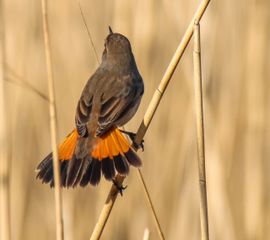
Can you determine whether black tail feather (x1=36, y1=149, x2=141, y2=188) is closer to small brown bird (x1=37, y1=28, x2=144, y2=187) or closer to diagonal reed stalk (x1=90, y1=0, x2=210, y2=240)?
small brown bird (x1=37, y1=28, x2=144, y2=187)

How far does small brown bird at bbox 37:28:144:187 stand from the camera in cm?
246

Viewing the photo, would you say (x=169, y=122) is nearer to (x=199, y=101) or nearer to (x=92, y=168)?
(x=92, y=168)

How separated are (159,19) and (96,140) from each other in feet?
5.14

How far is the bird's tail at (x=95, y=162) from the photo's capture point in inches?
95.7

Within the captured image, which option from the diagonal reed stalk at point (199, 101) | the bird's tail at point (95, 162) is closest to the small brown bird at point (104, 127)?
the bird's tail at point (95, 162)

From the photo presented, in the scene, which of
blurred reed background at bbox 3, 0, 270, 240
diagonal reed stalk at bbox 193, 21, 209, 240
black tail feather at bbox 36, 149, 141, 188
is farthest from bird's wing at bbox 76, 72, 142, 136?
diagonal reed stalk at bbox 193, 21, 209, 240

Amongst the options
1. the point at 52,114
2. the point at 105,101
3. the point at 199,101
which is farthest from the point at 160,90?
the point at 105,101

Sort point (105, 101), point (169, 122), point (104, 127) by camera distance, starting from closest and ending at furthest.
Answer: point (104, 127) → point (105, 101) → point (169, 122)

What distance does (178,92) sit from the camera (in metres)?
3.86

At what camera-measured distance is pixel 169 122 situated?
12.5ft

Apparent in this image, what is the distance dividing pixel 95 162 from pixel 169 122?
1353 millimetres

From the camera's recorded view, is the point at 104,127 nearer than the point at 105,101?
Yes

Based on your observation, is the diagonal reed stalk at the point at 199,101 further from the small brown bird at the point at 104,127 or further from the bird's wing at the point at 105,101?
the bird's wing at the point at 105,101

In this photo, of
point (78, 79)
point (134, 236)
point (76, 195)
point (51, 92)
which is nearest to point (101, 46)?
point (78, 79)
